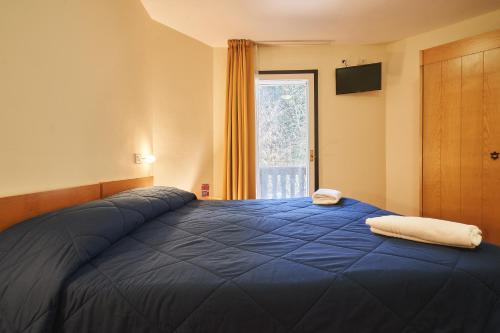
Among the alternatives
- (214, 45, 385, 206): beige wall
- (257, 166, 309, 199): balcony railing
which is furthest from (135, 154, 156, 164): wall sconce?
(257, 166, 309, 199): balcony railing

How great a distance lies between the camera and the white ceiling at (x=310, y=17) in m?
2.23

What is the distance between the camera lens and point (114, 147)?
1848 millimetres

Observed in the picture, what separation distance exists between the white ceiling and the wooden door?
37 centimetres

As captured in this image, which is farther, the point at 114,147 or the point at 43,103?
the point at 114,147

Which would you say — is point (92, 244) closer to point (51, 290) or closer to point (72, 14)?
point (51, 290)

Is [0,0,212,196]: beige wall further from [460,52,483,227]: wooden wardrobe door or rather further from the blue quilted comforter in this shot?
[460,52,483,227]: wooden wardrobe door

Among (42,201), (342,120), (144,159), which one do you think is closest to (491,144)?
(342,120)

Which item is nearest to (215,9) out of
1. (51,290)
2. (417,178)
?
(51,290)

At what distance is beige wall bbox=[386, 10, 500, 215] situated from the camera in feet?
9.13

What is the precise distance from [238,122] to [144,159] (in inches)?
46.6

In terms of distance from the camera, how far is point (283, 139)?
A: 315 centimetres

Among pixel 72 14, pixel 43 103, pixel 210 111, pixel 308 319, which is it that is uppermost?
pixel 72 14

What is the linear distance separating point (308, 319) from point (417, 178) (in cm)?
279

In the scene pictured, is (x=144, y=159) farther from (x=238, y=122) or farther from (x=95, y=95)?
(x=238, y=122)
